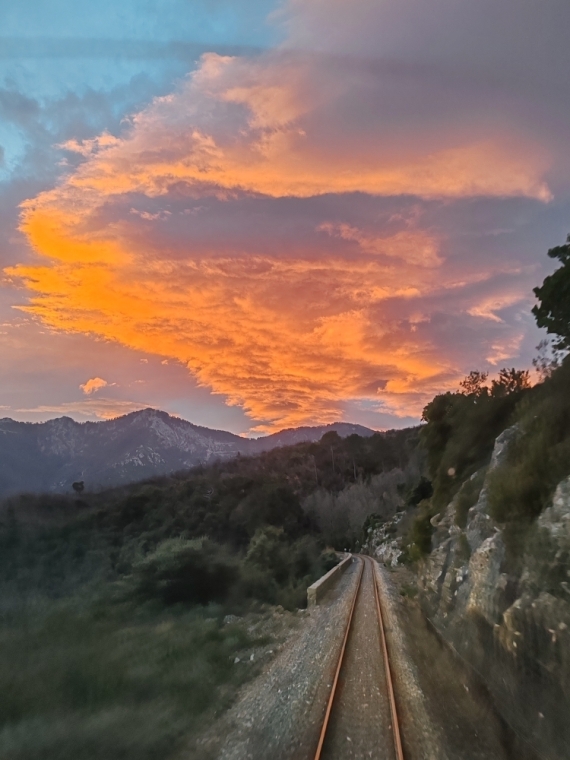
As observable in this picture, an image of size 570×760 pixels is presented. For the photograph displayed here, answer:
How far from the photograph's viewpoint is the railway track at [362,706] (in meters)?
8.10

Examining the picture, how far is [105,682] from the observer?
10906 mm

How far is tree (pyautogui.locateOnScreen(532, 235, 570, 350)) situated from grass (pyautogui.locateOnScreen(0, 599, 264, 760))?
1729 cm

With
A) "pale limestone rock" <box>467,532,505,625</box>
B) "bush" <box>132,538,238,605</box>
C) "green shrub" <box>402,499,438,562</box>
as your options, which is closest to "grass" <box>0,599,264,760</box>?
"bush" <box>132,538,238,605</box>

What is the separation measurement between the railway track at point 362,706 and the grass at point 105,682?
8.11 feet

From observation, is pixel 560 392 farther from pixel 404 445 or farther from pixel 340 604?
pixel 404 445

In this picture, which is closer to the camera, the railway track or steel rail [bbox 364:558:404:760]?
steel rail [bbox 364:558:404:760]

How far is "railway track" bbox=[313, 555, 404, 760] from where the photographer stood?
8.10 metres

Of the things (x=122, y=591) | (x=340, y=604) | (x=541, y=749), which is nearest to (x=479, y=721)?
(x=541, y=749)

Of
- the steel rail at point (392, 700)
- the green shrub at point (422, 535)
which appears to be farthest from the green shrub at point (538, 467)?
the green shrub at point (422, 535)

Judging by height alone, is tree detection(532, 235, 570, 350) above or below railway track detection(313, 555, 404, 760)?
above

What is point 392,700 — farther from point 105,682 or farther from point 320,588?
point 320,588

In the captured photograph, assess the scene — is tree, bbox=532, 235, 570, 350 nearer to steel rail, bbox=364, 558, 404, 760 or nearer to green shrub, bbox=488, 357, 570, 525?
green shrub, bbox=488, 357, 570, 525

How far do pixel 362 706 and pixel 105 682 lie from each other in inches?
219

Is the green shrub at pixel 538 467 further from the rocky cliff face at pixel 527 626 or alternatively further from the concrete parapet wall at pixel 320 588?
the concrete parapet wall at pixel 320 588
